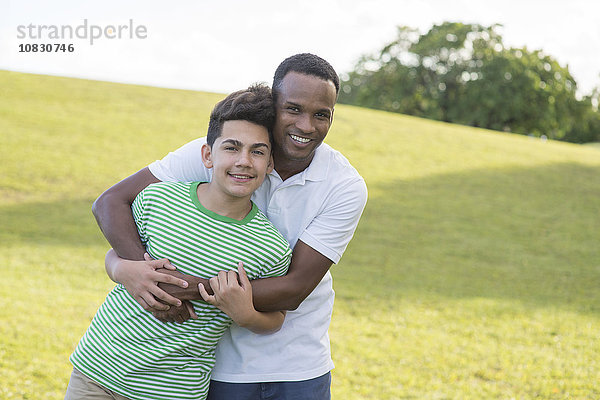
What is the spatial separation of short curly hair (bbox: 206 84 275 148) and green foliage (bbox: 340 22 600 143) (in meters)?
32.5

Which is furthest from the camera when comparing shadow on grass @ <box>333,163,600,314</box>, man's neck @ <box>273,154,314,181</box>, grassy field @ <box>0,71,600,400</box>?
shadow on grass @ <box>333,163,600,314</box>

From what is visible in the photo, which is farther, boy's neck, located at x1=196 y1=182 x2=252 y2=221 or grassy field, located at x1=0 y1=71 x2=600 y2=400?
→ grassy field, located at x1=0 y1=71 x2=600 y2=400

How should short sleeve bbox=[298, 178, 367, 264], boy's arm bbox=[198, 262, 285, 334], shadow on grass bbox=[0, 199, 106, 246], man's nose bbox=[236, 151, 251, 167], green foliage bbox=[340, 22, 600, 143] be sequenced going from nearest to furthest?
boy's arm bbox=[198, 262, 285, 334] → man's nose bbox=[236, 151, 251, 167] → short sleeve bbox=[298, 178, 367, 264] → shadow on grass bbox=[0, 199, 106, 246] → green foliage bbox=[340, 22, 600, 143]

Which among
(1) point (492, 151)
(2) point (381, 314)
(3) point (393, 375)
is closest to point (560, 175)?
(1) point (492, 151)

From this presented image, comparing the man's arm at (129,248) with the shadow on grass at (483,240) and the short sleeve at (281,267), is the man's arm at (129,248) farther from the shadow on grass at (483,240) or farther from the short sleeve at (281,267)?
the shadow on grass at (483,240)

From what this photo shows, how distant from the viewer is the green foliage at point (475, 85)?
3291 centimetres

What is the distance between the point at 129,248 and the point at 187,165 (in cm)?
44

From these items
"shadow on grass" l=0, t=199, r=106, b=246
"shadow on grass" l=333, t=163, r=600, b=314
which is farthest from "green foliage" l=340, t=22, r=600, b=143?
"shadow on grass" l=0, t=199, r=106, b=246

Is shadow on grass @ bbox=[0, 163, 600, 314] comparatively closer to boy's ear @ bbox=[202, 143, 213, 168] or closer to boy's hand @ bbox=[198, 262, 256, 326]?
boy's ear @ bbox=[202, 143, 213, 168]

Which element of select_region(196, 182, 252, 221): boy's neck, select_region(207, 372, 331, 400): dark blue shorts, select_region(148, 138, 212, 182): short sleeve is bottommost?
select_region(207, 372, 331, 400): dark blue shorts

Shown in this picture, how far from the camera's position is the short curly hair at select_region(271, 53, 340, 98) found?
7.76 feet

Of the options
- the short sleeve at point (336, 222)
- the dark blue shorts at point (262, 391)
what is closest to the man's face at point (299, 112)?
the short sleeve at point (336, 222)

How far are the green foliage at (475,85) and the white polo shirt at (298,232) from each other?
32.4 meters

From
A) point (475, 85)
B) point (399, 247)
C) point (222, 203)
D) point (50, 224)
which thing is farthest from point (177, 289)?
point (475, 85)
